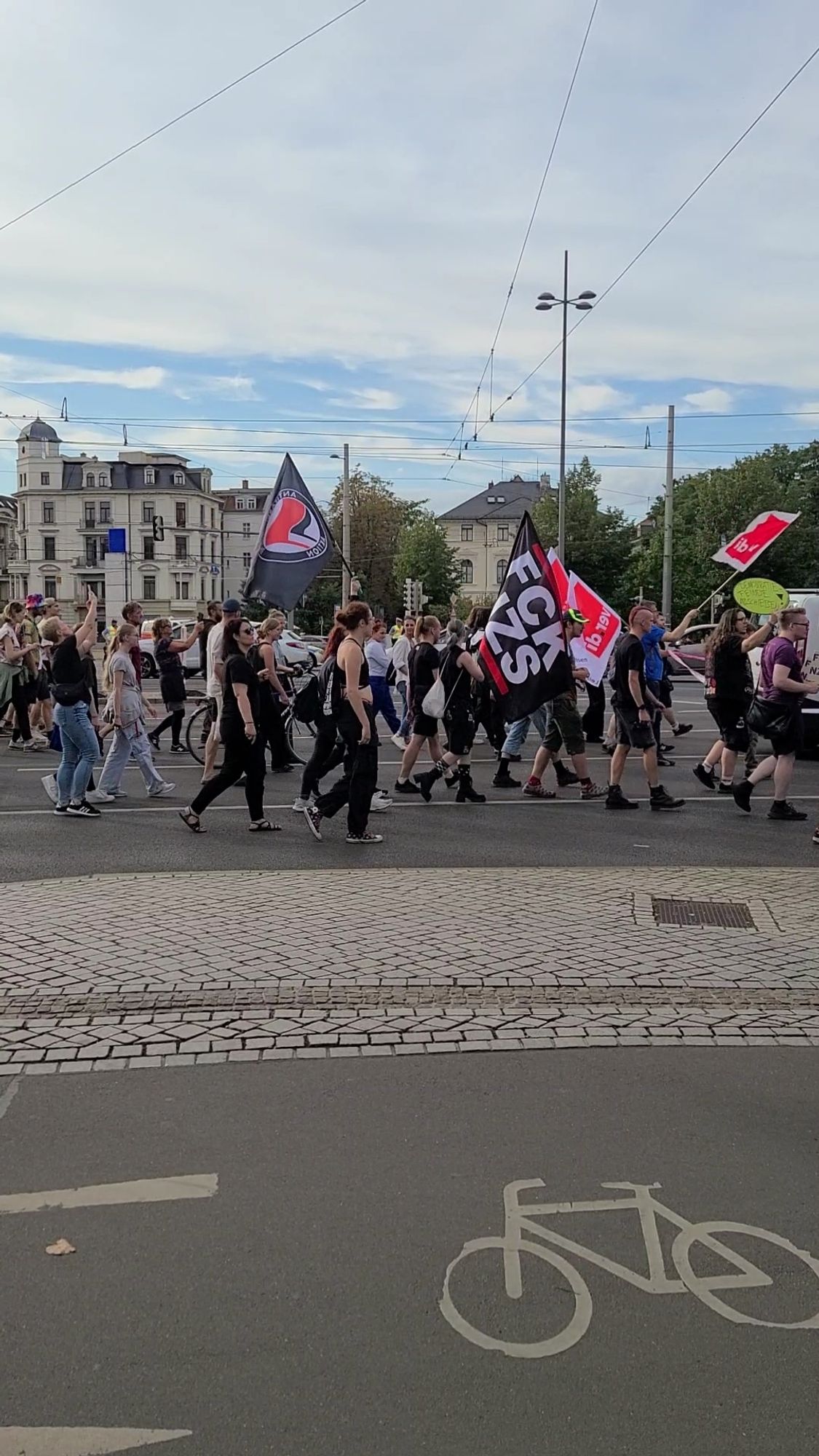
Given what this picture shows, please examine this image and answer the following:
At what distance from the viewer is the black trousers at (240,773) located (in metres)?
9.42

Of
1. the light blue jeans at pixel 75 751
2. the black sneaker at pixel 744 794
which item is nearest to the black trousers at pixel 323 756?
the light blue jeans at pixel 75 751

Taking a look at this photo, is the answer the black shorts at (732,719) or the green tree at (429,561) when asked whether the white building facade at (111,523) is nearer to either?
the green tree at (429,561)

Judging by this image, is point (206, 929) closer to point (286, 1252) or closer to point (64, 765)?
point (286, 1252)

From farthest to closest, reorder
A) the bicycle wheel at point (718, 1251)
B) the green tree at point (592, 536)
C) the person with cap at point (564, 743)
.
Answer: the green tree at point (592, 536), the person with cap at point (564, 743), the bicycle wheel at point (718, 1251)

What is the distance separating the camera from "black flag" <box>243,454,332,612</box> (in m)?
16.0

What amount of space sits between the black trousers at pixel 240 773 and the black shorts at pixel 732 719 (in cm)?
452

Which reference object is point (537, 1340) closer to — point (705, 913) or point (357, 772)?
point (705, 913)

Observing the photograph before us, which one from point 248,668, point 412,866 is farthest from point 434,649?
point 412,866

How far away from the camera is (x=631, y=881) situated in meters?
8.09

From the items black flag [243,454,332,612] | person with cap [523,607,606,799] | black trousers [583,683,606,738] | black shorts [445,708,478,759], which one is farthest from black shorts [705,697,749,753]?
black flag [243,454,332,612]

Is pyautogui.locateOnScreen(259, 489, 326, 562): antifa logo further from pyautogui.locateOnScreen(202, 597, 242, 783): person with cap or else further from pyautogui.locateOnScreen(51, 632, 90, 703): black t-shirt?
pyautogui.locateOnScreen(51, 632, 90, 703): black t-shirt

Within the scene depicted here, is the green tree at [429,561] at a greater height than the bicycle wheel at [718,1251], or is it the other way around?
the green tree at [429,561]

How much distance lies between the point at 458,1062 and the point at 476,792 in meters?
7.32

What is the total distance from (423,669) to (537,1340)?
30.1ft
